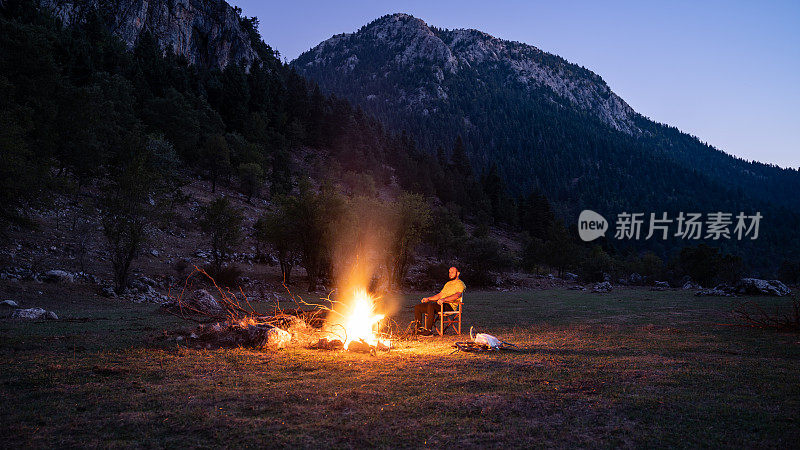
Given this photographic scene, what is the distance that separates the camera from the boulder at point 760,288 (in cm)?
2628

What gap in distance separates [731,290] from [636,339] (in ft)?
77.9

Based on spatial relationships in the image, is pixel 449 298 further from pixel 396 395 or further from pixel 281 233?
pixel 281 233

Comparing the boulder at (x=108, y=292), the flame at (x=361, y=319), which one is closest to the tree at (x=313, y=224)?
the boulder at (x=108, y=292)

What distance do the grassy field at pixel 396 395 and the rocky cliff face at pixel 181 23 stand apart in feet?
348

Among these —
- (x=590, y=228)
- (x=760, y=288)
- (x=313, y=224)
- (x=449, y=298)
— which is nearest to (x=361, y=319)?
(x=449, y=298)

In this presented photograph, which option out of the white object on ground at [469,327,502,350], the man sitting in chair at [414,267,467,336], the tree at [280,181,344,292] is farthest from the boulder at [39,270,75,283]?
the white object on ground at [469,327,502,350]

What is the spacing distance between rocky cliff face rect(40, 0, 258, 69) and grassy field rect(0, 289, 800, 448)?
10596cm

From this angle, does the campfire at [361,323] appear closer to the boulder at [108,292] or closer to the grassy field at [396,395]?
the grassy field at [396,395]

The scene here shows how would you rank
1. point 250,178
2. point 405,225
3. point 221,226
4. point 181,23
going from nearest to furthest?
point 221,226 → point 405,225 → point 250,178 → point 181,23

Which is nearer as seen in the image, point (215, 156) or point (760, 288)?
point (760, 288)

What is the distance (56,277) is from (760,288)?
41374 mm

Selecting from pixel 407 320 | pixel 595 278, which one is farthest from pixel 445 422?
pixel 595 278

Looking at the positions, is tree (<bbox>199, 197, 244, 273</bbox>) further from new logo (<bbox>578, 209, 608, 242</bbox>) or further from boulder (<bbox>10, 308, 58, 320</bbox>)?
new logo (<bbox>578, 209, 608, 242</bbox>)

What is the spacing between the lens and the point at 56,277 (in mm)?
19703
